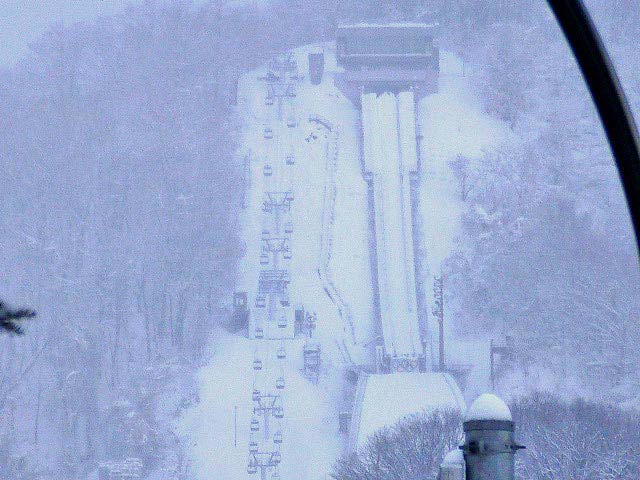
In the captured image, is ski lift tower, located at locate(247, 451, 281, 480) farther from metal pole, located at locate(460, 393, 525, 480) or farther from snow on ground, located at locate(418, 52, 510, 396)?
metal pole, located at locate(460, 393, 525, 480)

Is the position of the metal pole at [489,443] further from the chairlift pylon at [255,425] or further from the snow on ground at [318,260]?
the chairlift pylon at [255,425]

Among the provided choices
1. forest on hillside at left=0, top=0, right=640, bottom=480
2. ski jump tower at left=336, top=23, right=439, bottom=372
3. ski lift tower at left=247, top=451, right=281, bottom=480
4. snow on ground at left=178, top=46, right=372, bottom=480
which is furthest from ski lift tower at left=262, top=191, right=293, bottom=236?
ski lift tower at left=247, top=451, right=281, bottom=480

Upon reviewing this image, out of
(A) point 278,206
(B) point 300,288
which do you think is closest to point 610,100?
(B) point 300,288

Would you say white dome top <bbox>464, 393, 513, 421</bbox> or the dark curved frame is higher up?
the dark curved frame

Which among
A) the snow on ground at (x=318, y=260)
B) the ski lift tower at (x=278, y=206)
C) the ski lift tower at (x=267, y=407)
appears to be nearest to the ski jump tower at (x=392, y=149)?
the snow on ground at (x=318, y=260)

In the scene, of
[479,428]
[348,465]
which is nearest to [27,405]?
[348,465]

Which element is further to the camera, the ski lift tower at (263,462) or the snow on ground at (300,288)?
the snow on ground at (300,288)

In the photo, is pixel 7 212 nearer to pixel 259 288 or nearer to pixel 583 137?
pixel 259 288
